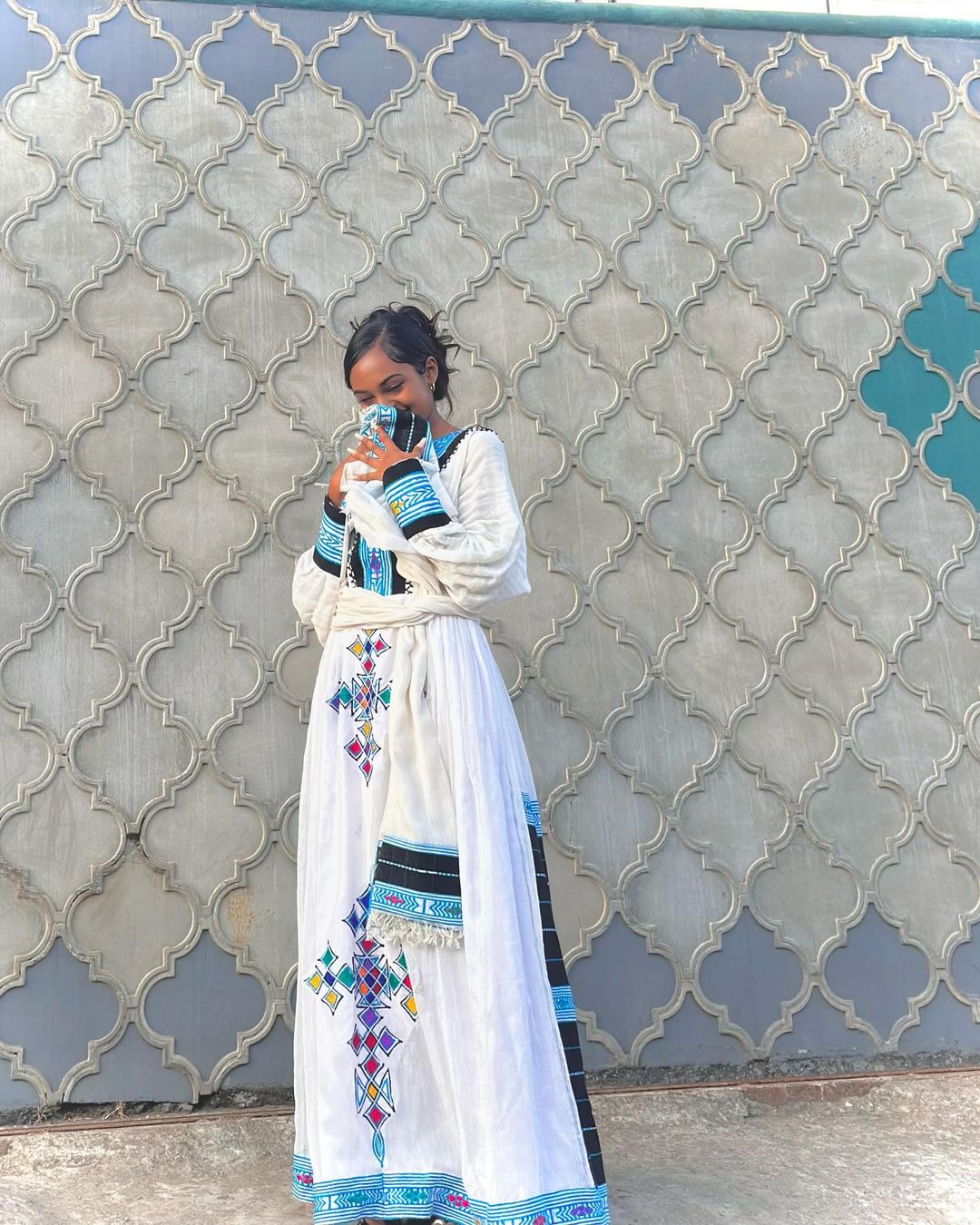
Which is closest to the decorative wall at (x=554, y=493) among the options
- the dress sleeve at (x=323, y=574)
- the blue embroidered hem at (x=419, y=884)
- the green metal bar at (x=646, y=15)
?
the green metal bar at (x=646, y=15)

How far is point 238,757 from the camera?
2.53 meters

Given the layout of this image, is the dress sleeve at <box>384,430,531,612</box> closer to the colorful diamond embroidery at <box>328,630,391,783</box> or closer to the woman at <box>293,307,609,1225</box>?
the woman at <box>293,307,609,1225</box>

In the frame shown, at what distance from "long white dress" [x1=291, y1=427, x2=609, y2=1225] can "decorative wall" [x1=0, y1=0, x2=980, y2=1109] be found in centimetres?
67

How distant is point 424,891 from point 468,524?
63 centimetres

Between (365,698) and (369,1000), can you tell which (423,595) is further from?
(369,1000)

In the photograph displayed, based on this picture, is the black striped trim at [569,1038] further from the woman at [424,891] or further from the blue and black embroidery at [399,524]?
the blue and black embroidery at [399,524]

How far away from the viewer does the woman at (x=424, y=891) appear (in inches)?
66.1

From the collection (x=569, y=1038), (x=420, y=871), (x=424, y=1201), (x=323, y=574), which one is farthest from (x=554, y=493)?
(x=424, y=1201)

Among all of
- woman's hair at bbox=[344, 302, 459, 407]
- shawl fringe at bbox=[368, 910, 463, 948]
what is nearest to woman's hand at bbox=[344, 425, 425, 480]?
woman's hair at bbox=[344, 302, 459, 407]

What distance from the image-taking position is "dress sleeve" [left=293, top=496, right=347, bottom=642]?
6.65ft

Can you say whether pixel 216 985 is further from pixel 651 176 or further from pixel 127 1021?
pixel 651 176

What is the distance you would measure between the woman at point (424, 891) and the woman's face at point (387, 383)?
34 mm

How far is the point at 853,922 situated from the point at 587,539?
3.63ft

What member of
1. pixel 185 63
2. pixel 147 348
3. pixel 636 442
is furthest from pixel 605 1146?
pixel 185 63
